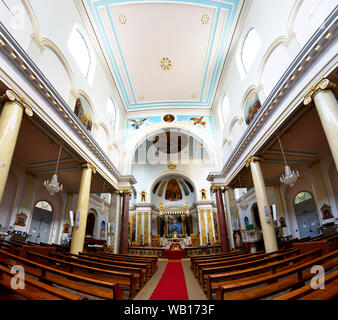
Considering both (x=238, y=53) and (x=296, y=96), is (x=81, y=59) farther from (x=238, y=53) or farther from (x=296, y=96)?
(x=296, y=96)

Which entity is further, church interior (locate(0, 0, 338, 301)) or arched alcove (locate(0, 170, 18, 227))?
arched alcove (locate(0, 170, 18, 227))

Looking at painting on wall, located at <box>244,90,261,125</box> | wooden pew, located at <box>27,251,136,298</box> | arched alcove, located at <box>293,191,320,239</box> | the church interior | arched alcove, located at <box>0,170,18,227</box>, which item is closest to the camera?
wooden pew, located at <box>27,251,136,298</box>

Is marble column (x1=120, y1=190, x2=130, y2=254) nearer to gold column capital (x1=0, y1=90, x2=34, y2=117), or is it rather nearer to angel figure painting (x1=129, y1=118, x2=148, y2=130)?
angel figure painting (x1=129, y1=118, x2=148, y2=130)

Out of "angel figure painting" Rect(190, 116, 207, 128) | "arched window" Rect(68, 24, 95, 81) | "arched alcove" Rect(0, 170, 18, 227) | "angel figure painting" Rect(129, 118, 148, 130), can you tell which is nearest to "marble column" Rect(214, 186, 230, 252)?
"angel figure painting" Rect(190, 116, 207, 128)

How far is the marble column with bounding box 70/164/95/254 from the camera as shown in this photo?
6.60 meters

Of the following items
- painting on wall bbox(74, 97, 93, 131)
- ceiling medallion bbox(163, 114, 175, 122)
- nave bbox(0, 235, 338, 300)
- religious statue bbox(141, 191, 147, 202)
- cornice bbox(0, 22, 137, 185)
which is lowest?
nave bbox(0, 235, 338, 300)

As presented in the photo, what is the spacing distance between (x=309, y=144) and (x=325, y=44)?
5.22m

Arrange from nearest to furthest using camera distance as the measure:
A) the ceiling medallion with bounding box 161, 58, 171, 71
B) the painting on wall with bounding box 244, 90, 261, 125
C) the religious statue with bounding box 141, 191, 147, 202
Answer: the painting on wall with bounding box 244, 90, 261, 125 → the ceiling medallion with bounding box 161, 58, 171, 71 → the religious statue with bounding box 141, 191, 147, 202

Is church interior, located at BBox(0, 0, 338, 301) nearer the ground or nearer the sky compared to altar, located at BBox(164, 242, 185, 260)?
nearer the sky

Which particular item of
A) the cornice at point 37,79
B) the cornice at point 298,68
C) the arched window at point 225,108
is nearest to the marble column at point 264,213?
the cornice at point 298,68

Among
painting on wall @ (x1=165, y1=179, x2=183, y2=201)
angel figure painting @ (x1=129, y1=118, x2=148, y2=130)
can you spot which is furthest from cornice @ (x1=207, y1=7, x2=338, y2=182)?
painting on wall @ (x1=165, y1=179, x2=183, y2=201)

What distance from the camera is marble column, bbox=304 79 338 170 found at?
3805 millimetres

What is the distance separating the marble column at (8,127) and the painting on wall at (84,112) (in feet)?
10.0

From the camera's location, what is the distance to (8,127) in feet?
13.1
